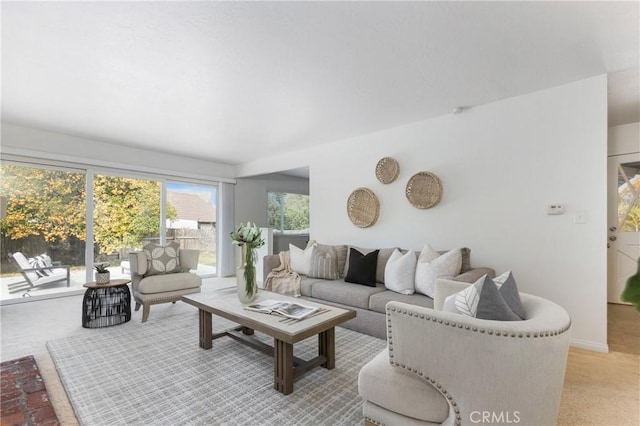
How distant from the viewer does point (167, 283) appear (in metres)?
3.49

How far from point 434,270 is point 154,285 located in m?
3.06

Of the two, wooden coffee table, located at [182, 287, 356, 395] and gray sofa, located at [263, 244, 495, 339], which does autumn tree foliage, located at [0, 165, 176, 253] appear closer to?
wooden coffee table, located at [182, 287, 356, 395]

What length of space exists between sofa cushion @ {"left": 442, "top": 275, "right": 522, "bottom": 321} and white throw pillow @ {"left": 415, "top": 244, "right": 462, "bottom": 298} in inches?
55.2

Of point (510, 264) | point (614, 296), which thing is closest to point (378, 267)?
point (510, 264)

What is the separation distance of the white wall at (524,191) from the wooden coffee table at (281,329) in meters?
1.88

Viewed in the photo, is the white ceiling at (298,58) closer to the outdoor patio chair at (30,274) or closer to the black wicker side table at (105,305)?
the outdoor patio chair at (30,274)

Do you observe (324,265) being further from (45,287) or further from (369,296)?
(45,287)

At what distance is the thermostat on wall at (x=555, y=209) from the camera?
2723 mm

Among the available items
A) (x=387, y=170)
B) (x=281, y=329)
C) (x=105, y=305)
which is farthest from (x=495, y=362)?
(x=105, y=305)

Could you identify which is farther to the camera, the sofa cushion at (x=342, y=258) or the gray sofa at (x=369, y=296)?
the sofa cushion at (x=342, y=258)

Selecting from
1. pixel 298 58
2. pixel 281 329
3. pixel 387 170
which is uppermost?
pixel 298 58

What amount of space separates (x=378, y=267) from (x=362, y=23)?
241 cm

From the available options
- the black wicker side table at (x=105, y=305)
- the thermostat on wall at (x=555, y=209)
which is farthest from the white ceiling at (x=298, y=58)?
the black wicker side table at (x=105, y=305)

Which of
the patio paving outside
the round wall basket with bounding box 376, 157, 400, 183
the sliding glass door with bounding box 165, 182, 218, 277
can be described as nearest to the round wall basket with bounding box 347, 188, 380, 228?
the round wall basket with bounding box 376, 157, 400, 183
